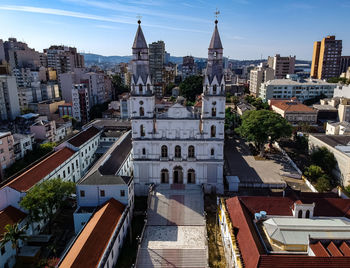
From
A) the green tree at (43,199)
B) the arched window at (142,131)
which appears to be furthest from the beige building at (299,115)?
the green tree at (43,199)

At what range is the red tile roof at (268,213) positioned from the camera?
22.1 meters

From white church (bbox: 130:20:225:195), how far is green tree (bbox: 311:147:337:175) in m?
22.8

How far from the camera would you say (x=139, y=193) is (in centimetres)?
4534

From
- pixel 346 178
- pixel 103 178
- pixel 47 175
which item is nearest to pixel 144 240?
pixel 103 178

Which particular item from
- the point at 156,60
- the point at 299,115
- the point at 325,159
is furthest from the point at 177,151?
the point at 156,60

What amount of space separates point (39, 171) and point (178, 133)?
72.1ft

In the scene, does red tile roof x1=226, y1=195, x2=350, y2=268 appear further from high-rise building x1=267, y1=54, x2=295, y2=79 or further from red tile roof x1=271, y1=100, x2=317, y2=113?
high-rise building x1=267, y1=54, x2=295, y2=79

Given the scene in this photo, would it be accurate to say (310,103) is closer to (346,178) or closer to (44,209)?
(346,178)

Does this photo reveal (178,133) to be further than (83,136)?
No

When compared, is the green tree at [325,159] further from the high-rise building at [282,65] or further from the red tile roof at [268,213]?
the high-rise building at [282,65]

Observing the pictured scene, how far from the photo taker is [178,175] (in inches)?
1784

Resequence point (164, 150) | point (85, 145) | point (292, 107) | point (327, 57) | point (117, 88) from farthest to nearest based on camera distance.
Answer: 1. point (327, 57)
2. point (117, 88)
3. point (292, 107)
4. point (85, 145)
5. point (164, 150)

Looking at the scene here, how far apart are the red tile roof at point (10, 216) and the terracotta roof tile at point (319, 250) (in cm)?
3174

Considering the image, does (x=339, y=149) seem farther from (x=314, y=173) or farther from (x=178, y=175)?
(x=178, y=175)
